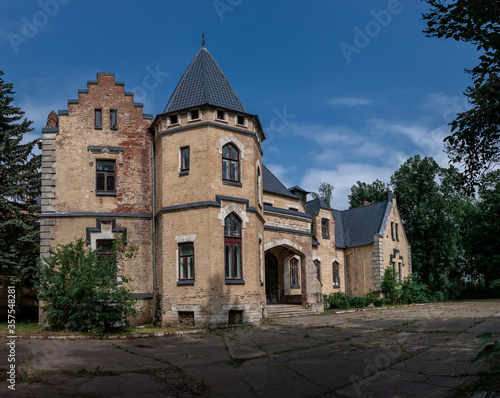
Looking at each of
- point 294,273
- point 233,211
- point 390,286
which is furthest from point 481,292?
point 233,211

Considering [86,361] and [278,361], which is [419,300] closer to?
[278,361]

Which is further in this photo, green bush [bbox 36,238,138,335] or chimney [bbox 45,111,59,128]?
chimney [bbox 45,111,59,128]

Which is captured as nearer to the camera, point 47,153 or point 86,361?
point 86,361

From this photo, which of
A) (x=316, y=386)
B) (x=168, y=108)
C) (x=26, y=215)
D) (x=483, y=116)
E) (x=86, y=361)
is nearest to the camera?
(x=316, y=386)

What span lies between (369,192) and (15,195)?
1475 inches

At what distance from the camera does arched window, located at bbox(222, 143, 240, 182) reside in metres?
18.6

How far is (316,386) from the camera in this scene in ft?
26.8

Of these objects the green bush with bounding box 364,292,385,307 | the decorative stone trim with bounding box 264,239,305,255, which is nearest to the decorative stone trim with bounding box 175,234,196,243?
the decorative stone trim with bounding box 264,239,305,255

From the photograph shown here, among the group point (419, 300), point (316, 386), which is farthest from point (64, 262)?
point (419, 300)

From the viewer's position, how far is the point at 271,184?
27.9 meters

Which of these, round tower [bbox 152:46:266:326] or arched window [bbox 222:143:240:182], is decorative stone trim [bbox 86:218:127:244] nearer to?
round tower [bbox 152:46:266:326]

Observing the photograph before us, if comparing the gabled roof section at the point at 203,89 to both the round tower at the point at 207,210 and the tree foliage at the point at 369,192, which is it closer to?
the round tower at the point at 207,210

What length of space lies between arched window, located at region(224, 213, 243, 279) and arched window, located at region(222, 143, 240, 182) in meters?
1.62

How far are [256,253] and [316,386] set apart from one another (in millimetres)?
10798
